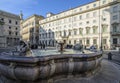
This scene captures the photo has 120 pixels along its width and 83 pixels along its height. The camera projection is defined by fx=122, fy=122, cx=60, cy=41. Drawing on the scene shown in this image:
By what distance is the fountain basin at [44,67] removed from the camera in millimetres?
3783

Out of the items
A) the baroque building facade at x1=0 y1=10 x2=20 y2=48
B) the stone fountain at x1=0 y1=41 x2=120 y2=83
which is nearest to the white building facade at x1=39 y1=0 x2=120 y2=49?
the baroque building facade at x1=0 y1=10 x2=20 y2=48

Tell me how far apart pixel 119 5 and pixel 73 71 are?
32.8 metres

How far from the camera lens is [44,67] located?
3.92 m

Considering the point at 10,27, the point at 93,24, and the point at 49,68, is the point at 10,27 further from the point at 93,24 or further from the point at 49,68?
the point at 49,68

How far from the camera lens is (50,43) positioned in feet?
183

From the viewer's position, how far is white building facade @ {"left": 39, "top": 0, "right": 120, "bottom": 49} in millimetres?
33062

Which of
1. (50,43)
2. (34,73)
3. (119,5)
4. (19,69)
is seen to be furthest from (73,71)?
(50,43)

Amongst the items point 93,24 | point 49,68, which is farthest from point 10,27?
point 49,68

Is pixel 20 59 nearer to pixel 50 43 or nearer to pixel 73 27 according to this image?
pixel 73 27

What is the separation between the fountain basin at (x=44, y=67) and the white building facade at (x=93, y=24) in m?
21.4

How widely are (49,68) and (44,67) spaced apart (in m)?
0.20

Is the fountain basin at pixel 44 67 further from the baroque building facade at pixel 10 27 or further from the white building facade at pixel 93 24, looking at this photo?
the baroque building facade at pixel 10 27

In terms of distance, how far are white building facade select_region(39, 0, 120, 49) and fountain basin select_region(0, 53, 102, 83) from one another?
842 inches

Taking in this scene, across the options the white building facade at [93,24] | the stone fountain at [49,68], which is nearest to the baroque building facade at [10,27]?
the white building facade at [93,24]
